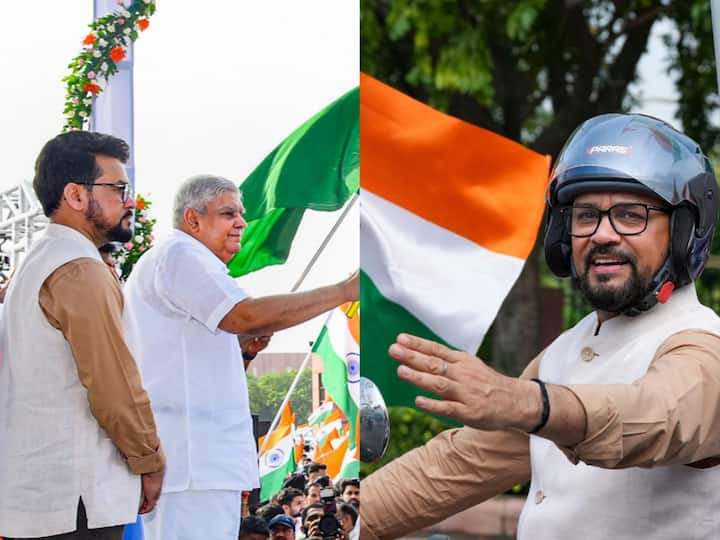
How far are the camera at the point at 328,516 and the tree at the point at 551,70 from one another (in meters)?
7.35

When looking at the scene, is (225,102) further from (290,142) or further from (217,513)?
(217,513)

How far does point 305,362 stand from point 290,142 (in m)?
0.38

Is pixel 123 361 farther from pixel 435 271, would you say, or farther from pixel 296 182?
pixel 435 271

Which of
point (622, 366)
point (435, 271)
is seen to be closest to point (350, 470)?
point (622, 366)

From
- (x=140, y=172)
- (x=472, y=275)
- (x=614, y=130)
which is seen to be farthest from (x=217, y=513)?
(x=472, y=275)

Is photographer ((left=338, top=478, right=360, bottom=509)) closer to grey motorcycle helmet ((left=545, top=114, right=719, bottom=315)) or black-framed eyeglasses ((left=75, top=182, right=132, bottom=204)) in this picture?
black-framed eyeglasses ((left=75, top=182, right=132, bottom=204))

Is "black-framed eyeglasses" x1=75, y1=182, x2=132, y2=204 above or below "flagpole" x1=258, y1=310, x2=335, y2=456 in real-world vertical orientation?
above

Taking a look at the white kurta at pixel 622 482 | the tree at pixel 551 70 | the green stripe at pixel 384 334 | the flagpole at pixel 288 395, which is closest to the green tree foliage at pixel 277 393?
the flagpole at pixel 288 395

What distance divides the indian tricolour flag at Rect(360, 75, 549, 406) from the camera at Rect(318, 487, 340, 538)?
9.71 ft

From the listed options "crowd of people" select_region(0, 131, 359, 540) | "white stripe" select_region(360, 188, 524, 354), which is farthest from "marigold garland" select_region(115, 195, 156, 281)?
"white stripe" select_region(360, 188, 524, 354)

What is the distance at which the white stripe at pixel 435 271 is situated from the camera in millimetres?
5207

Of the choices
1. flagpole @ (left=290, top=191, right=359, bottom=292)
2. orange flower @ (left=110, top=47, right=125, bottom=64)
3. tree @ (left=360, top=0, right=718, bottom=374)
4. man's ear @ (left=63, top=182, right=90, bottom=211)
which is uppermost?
tree @ (left=360, top=0, right=718, bottom=374)

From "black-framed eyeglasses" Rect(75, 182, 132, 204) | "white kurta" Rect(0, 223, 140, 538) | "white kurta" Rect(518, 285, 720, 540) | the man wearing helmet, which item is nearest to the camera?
"white kurta" Rect(0, 223, 140, 538)

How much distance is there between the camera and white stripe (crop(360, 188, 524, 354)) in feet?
17.1
